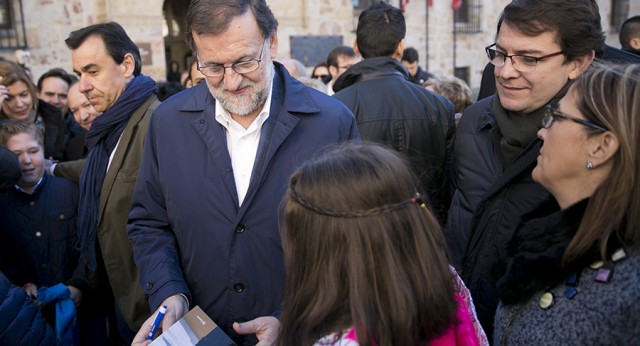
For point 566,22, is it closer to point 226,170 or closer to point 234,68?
point 234,68

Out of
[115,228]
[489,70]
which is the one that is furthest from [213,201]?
[489,70]

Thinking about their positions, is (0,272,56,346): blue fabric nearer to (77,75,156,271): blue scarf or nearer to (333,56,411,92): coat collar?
(77,75,156,271): blue scarf

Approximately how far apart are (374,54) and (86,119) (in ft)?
6.52

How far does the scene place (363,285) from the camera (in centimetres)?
125

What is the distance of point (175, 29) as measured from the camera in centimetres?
1455

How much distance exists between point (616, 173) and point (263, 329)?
1088mm

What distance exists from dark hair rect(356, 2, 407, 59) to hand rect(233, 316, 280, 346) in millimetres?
2195

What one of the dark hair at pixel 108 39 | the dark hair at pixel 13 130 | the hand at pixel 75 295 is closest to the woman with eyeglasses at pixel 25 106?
the dark hair at pixel 13 130

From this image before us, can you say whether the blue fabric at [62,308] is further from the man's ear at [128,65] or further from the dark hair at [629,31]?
the dark hair at [629,31]

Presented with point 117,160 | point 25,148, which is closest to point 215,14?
point 117,160

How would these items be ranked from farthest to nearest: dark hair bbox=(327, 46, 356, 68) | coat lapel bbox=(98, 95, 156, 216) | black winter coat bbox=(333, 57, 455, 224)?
dark hair bbox=(327, 46, 356, 68) < black winter coat bbox=(333, 57, 455, 224) < coat lapel bbox=(98, 95, 156, 216)

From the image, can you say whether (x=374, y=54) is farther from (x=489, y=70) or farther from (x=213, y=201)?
(x=213, y=201)

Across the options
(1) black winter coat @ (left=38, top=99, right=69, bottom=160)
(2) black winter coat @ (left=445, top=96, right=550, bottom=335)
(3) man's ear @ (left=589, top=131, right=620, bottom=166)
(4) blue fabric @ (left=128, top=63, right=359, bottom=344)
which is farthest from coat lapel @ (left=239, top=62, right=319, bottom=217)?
(1) black winter coat @ (left=38, top=99, right=69, bottom=160)

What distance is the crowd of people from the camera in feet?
4.22
